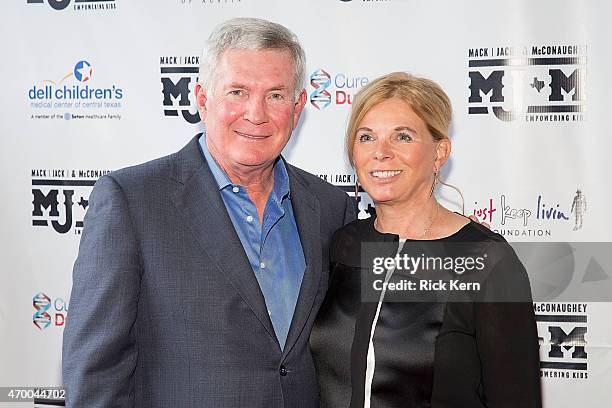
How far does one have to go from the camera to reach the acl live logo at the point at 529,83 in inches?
145

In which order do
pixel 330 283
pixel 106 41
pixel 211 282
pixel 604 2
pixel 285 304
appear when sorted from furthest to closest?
1. pixel 106 41
2. pixel 604 2
3. pixel 330 283
4. pixel 285 304
5. pixel 211 282

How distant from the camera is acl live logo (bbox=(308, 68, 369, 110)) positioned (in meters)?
3.88

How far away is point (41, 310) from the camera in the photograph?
420cm

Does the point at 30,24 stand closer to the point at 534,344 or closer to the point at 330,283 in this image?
the point at 330,283

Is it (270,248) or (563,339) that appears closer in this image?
(270,248)

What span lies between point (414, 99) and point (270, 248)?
2.03ft

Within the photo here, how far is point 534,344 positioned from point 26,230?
2986 millimetres

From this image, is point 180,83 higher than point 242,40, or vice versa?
point 180,83

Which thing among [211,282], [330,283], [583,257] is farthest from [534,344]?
[583,257]

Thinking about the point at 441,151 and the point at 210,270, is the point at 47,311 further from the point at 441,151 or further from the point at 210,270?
the point at 441,151

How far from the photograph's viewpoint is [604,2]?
143 inches

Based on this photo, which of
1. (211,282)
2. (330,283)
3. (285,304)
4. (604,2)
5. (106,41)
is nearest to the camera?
(211,282)

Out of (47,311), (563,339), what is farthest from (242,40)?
(47,311)

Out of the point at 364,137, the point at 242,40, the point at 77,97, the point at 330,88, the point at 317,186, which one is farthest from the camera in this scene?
the point at 77,97
